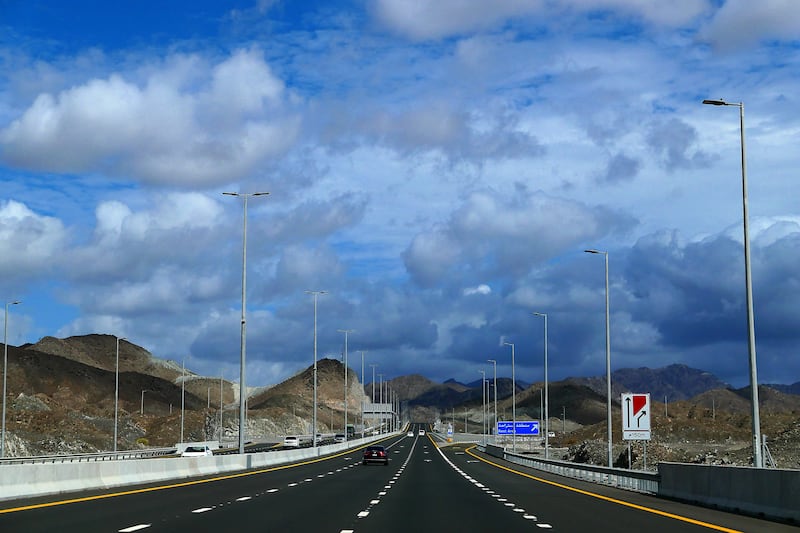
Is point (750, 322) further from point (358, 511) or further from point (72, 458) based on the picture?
point (72, 458)

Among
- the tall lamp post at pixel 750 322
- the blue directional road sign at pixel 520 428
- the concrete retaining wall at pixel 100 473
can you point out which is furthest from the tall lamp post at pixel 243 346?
the blue directional road sign at pixel 520 428

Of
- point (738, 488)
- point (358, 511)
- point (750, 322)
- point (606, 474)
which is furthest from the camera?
point (606, 474)

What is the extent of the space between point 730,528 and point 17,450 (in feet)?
301

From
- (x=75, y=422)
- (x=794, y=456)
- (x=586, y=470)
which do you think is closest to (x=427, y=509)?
(x=586, y=470)

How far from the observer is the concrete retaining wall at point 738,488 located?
22.2m

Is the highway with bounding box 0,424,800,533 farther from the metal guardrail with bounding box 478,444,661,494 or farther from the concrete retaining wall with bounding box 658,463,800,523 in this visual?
the metal guardrail with bounding box 478,444,661,494

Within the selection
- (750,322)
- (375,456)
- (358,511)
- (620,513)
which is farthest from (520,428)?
(358,511)

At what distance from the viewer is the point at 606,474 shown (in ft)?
153

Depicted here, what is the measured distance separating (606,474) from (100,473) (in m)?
21.9

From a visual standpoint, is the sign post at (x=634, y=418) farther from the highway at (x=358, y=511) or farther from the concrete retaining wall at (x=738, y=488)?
the concrete retaining wall at (x=738, y=488)

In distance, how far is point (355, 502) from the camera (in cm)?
2912

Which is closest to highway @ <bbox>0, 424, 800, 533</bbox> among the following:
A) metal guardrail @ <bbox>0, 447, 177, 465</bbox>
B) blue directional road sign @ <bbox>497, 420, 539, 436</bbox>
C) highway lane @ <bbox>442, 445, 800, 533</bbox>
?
highway lane @ <bbox>442, 445, 800, 533</bbox>

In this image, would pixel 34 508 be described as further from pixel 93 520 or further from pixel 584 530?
pixel 584 530

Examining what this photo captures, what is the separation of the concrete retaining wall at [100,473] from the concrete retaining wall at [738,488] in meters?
17.6
